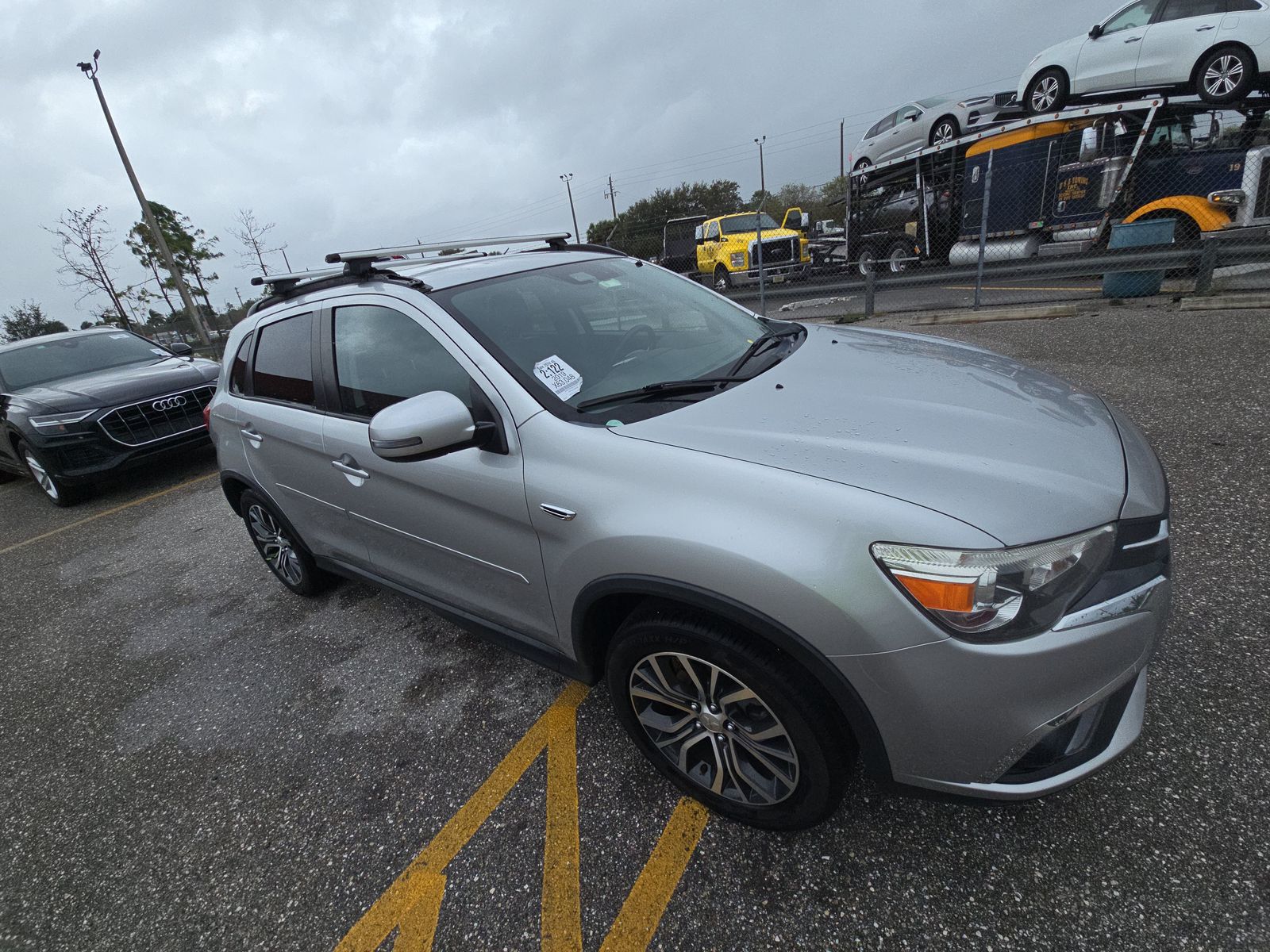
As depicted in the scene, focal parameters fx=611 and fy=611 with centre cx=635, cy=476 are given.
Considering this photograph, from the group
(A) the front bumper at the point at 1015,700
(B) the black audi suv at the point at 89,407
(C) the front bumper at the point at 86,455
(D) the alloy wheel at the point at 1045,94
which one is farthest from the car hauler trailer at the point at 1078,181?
(C) the front bumper at the point at 86,455

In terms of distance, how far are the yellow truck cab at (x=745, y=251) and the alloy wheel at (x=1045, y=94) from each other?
510 centimetres

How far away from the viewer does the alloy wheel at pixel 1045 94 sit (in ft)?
32.7

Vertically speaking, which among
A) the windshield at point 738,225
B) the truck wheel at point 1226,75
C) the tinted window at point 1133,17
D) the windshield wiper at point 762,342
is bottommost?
the windshield wiper at point 762,342

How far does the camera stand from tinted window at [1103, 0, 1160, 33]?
8820mm

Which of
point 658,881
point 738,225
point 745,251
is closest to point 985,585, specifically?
point 658,881

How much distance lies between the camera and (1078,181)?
10281 mm

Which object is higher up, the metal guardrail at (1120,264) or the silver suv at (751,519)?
the silver suv at (751,519)

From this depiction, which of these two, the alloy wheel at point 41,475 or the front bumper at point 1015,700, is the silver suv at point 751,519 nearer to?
the front bumper at point 1015,700

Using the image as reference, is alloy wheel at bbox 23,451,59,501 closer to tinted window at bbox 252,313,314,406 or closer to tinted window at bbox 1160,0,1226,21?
tinted window at bbox 252,313,314,406

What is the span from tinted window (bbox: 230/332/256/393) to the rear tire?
0.57 meters

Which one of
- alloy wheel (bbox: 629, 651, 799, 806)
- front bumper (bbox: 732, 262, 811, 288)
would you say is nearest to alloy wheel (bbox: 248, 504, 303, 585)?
alloy wheel (bbox: 629, 651, 799, 806)

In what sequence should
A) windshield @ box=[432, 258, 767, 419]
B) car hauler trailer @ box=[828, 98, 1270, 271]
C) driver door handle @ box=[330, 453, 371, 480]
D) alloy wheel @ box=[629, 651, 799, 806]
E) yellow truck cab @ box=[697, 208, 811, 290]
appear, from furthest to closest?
yellow truck cab @ box=[697, 208, 811, 290] → car hauler trailer @ box=[828, 98, 1270, 271] → driver door handle @ box=[330, 453, 371, 480] → windshield @ box=[432, 258, 767, 419] → alloy wheel @ box=[629, 651, 799, 806]

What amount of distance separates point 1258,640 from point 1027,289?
29.3 feet

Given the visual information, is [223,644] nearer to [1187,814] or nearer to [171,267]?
[1187,814]
